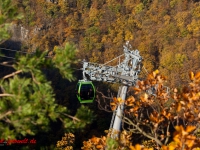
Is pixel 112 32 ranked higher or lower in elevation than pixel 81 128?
higher

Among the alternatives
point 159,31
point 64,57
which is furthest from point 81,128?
point 159,31

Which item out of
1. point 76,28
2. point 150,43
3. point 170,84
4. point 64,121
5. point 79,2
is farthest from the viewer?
point 79,2

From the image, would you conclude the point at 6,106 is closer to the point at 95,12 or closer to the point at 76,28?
the point at 76,28

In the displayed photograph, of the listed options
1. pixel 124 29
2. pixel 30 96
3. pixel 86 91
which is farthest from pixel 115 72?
pixel 124 29

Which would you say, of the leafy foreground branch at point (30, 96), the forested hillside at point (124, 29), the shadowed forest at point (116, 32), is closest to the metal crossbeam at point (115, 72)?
the leafy foreground branch at point (30, 96)

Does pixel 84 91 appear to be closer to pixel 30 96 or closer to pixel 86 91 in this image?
pixel 86 91

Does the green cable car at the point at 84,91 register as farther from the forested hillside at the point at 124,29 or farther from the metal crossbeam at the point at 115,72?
the forested hillside at the point at 124,29
